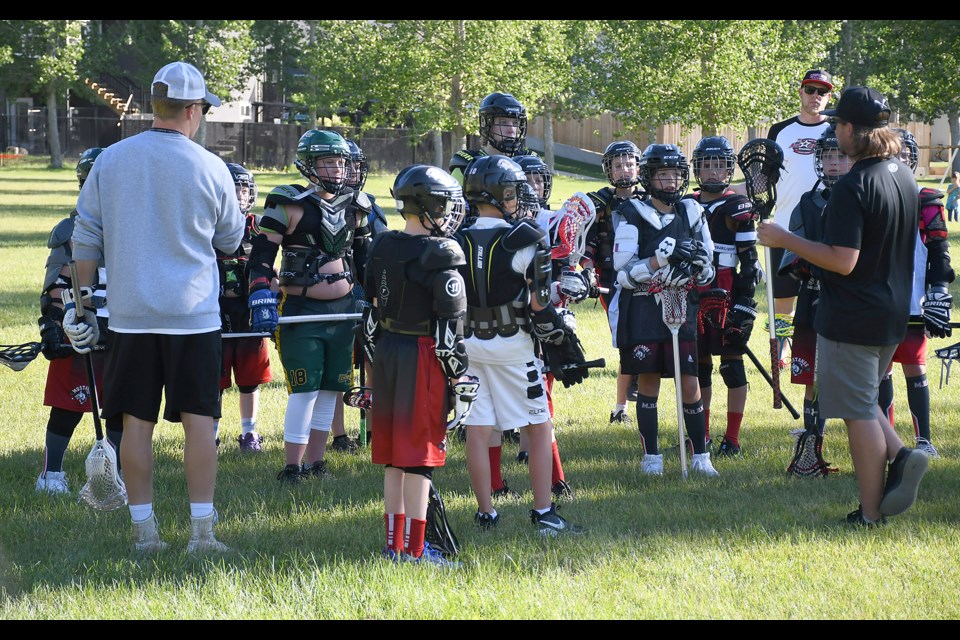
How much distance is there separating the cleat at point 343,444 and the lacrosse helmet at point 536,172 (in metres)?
2.36

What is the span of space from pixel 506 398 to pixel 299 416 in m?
1.79

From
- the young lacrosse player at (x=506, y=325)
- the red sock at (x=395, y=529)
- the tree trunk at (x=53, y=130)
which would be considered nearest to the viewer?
the red sock at (x=395, y=529)

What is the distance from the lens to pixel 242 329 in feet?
26.8

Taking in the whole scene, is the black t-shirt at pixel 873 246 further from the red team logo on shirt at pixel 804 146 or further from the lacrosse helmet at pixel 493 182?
the red team logo on shirt at pixel 804 146

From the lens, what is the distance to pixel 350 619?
484 cm

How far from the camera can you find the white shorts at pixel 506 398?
6184mm

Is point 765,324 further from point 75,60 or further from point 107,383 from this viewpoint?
point 75,60

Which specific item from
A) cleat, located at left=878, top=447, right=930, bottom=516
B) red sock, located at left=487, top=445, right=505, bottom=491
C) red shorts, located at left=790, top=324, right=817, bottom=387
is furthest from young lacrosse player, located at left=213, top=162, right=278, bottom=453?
cleat, located at left=878, top=447, right=930, bottom=516

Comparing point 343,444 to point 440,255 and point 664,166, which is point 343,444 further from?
point 440,255

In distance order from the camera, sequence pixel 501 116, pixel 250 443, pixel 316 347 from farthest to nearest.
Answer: pixel 250 443 < pixel 501 116 < pixel 316 347

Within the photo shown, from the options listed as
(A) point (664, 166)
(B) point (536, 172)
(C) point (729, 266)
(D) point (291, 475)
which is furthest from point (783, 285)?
(D) point (291, 475)

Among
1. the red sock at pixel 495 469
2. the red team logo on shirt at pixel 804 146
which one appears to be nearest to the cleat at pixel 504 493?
the red sock at pixel 495 469

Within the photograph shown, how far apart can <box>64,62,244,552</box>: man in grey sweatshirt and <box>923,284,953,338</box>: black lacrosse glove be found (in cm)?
458

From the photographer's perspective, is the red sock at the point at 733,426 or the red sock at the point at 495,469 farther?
the red sock at the point at 733,426
